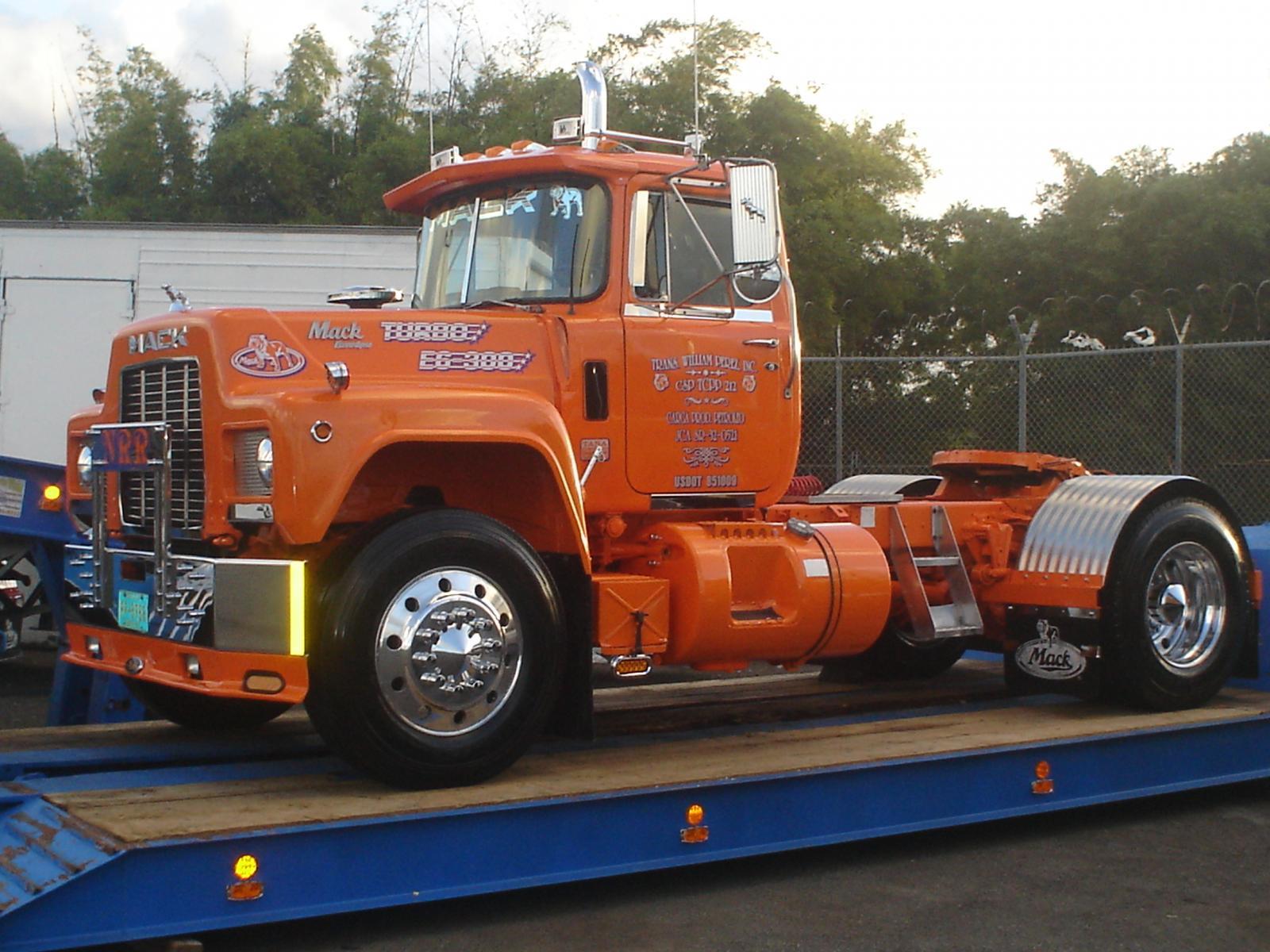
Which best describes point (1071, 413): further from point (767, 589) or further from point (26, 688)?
point (26, 688)

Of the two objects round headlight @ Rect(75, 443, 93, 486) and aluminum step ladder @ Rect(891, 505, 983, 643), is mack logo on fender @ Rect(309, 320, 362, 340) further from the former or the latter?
aluminum step ladder @ Rect(891, 505, 983, 643)

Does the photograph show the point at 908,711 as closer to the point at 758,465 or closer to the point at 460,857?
the point at 758,465

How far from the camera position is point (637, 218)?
637cm

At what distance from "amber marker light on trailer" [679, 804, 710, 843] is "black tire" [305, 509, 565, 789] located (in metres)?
0.64

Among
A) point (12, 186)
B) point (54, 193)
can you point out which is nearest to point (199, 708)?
point (54, 193)

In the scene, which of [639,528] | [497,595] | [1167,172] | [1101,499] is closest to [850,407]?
[1101,499]

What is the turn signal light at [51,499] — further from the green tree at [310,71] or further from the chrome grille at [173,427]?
the green tree at [310,71]

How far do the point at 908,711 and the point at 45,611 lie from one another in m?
6.18

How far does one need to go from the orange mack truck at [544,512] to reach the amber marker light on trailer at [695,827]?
0.64 metres

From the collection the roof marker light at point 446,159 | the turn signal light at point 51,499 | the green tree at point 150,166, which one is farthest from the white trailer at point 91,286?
A: the green tree at point 150,166

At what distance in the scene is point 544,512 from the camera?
233 inches

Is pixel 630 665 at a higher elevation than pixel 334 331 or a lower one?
lower

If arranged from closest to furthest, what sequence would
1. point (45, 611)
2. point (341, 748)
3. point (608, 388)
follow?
point (341, 748)
point (608, 388)
point (45, 611)

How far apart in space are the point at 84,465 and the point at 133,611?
3.39 feet
